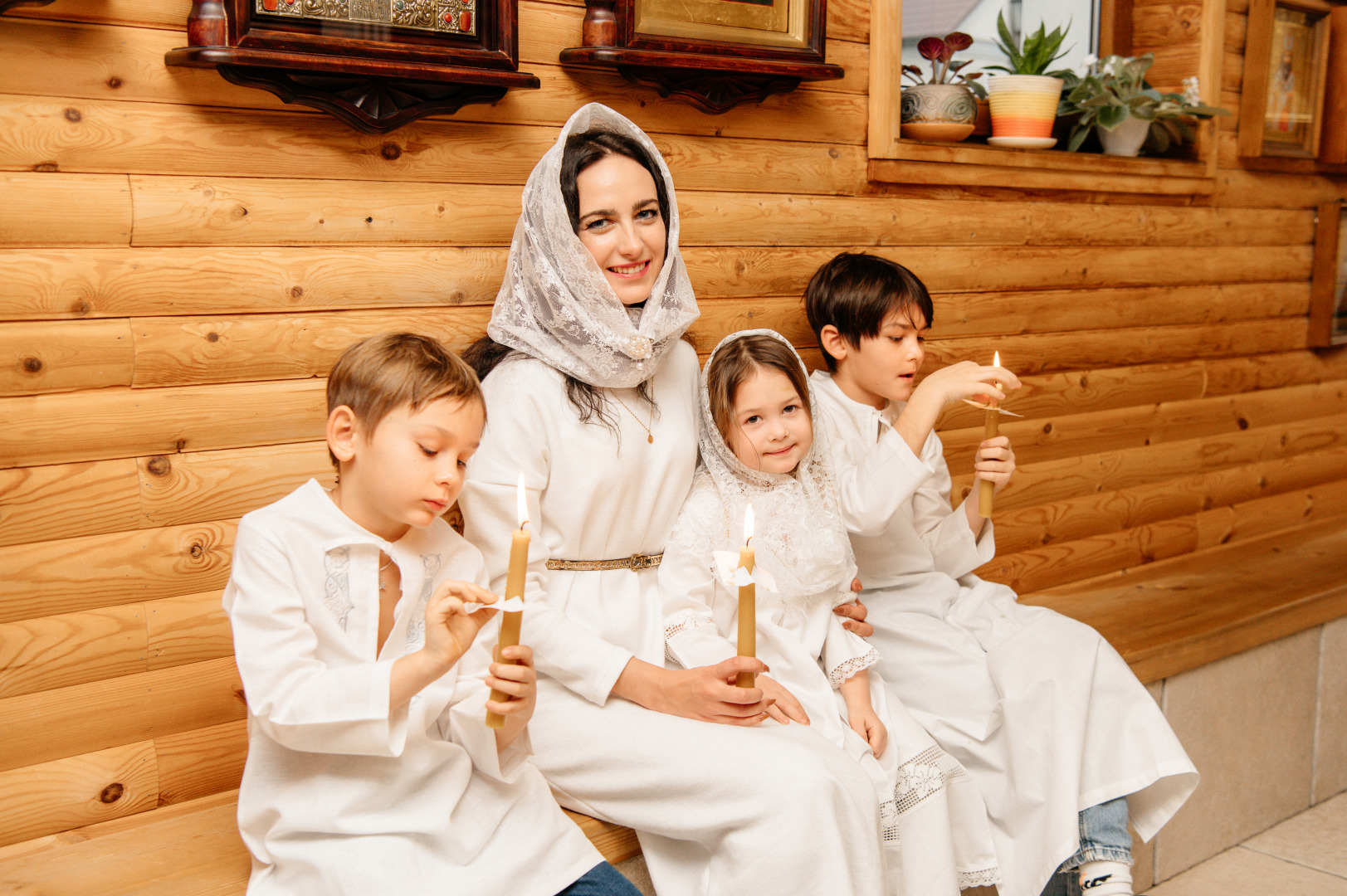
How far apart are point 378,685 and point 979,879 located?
128 cm

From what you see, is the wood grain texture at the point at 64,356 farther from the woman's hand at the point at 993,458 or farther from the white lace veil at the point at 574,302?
the woman's hand at the point at 993,458

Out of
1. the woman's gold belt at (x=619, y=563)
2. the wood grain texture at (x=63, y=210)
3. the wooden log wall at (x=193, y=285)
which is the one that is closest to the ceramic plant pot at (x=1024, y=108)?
the wooden log wall at (x=193, y=285)

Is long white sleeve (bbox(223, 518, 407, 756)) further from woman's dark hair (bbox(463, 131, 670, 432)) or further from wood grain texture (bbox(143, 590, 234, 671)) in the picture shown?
woman's dark hair (bbox(463, 131, 670, 432))

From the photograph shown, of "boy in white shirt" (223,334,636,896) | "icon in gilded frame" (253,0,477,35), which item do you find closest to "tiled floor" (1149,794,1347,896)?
"boy in white shirt" (223,334,636,896)

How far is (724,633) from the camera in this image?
2.01 m

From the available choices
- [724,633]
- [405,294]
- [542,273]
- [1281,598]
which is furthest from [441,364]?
[1281,598]

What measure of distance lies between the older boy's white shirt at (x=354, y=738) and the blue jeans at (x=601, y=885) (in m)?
0.02

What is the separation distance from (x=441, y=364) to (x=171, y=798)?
0.98 meters

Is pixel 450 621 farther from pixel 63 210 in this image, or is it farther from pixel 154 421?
pixel 63 210

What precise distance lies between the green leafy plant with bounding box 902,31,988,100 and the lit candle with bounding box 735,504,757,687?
1897 millimetres

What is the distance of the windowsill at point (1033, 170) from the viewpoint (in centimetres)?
270

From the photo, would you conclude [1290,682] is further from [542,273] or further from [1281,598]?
[542,273]

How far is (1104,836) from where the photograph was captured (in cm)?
206

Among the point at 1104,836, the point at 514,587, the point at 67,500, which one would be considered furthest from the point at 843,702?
the point at 67,500
